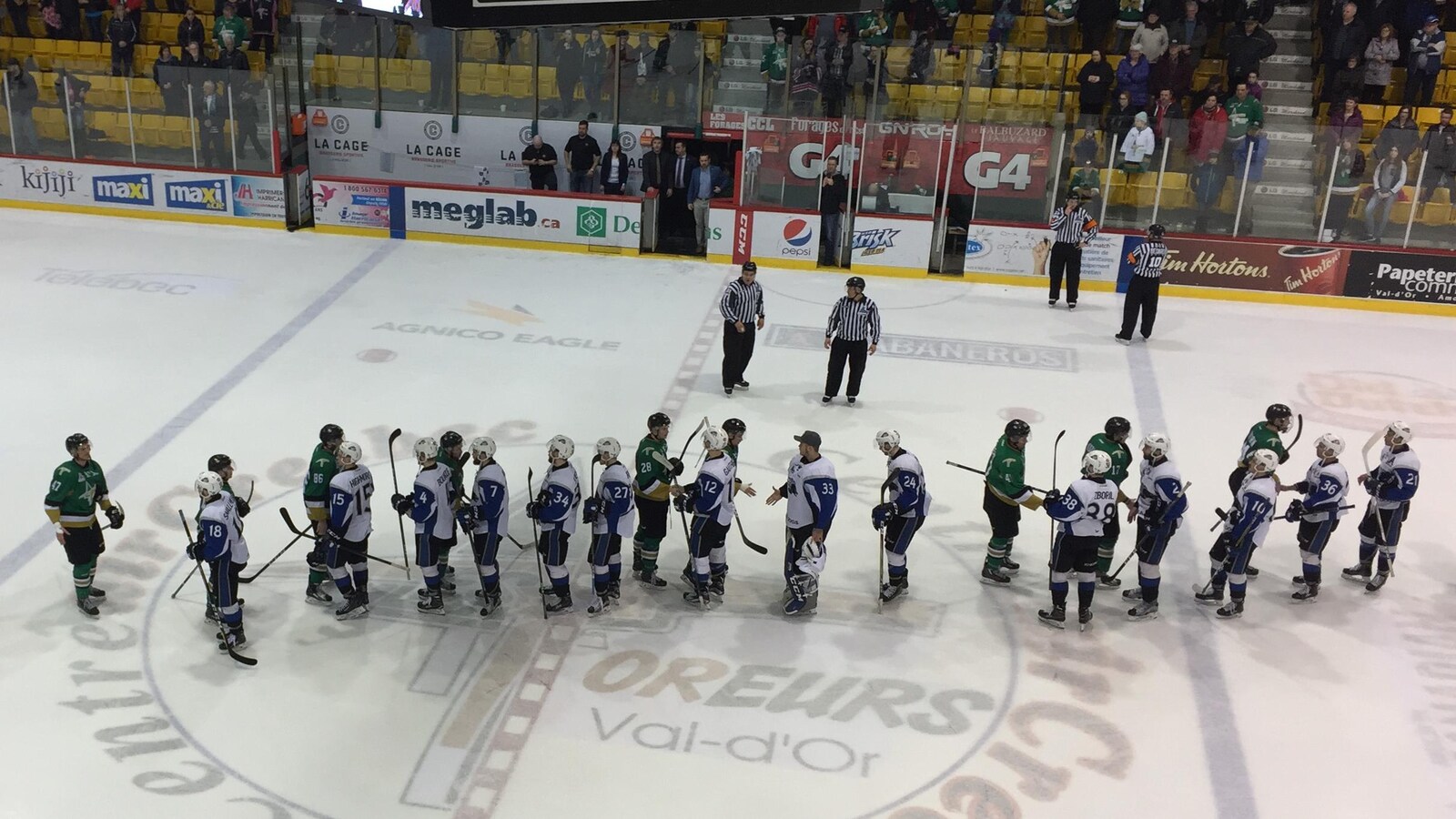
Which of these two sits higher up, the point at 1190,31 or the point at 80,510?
the point at 1190,31

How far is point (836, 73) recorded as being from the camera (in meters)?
16.8

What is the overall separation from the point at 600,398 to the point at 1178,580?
17.1ft

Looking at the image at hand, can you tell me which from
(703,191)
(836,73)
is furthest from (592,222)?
(836,73)

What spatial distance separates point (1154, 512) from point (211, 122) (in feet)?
44.7

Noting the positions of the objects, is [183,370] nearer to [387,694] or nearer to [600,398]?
[600,398]

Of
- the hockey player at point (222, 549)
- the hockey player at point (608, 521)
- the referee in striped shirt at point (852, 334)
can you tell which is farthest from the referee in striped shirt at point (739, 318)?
the hockey player at point (222, 549)

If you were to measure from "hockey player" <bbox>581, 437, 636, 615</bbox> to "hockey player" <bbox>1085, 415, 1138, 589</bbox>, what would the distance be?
2.89 meters

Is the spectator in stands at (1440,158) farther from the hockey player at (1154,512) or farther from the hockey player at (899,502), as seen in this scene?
the hockey player at (899,502)

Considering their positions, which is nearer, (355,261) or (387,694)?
(387,694)

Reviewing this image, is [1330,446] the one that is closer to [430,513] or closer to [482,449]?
[482,449]

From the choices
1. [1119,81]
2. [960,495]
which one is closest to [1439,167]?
[1119,81]

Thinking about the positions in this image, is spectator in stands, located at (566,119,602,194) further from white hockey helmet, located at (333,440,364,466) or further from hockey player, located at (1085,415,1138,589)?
hockey player, located at (1085,415,1138,589)

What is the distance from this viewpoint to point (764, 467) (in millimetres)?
10188

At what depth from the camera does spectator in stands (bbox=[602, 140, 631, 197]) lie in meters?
16.7
